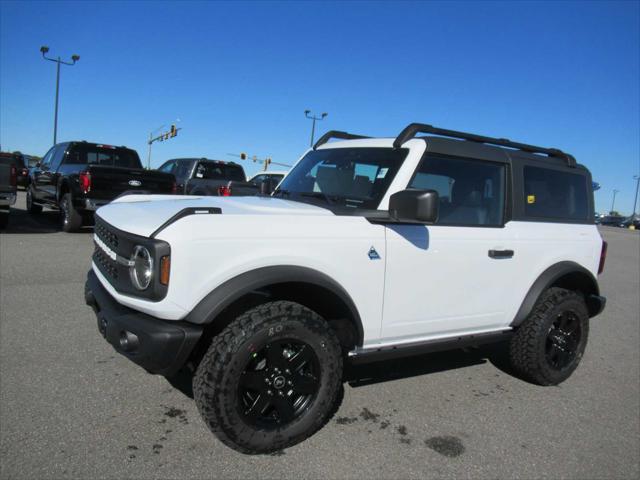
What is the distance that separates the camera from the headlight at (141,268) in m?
2.54

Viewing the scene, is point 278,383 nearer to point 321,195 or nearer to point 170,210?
point 170,210

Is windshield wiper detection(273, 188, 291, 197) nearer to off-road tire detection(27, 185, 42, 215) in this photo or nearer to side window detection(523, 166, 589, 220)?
side window detection(523, 166, 589, 220)

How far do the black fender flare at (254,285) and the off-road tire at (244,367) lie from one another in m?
0.17

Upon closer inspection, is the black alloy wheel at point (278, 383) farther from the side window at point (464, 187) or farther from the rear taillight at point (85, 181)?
the rear taillight at point (85, 181)

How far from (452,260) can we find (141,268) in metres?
2.00

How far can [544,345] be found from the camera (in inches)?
157

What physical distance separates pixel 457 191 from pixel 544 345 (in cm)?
148

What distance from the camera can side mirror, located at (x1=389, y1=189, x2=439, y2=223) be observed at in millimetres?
2850

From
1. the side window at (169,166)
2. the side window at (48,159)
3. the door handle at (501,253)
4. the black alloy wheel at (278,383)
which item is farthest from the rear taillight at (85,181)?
the door handle at (501,253)

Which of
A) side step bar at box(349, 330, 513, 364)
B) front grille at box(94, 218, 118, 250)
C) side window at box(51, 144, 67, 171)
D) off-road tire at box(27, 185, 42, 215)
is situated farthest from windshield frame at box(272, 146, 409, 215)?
off-road tire at box(27, 185, 42, 215)

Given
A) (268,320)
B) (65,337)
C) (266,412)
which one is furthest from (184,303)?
(65,337)

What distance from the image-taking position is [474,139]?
387 centimetres

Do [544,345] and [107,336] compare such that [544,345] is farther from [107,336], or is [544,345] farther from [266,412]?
[107,336]

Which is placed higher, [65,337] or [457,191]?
[457,191]
